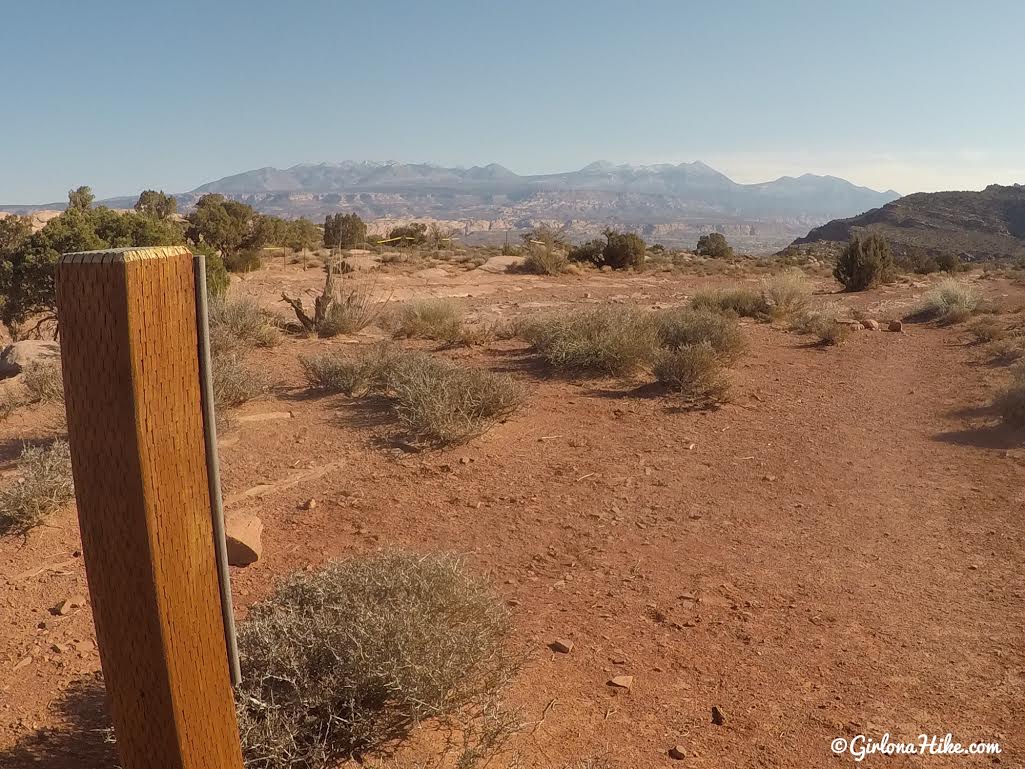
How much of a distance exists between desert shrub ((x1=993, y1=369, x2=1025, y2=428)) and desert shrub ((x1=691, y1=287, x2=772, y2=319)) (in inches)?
295

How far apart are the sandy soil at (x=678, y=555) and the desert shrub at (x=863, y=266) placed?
49.0 feet

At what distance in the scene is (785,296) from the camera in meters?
16.5

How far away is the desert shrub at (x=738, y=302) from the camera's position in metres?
15.8

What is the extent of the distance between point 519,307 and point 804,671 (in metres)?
13.3

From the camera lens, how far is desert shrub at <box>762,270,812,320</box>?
15891mm

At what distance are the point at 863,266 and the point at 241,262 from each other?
1887 cm

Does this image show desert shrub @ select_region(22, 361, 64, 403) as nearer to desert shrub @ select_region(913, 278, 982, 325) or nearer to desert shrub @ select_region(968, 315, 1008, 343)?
desert shrub @ select_region(968, 315, 1008, 343)

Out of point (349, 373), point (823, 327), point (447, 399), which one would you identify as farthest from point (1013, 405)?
point (349, 373)

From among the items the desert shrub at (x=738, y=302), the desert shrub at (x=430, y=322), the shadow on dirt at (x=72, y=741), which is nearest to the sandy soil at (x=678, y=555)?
the shadow on dirt at (x=72, y=741)

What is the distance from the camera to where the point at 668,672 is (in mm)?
3590

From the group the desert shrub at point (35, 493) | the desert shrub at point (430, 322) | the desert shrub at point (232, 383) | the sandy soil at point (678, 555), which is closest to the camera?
the sandy soil at point (678, 555)

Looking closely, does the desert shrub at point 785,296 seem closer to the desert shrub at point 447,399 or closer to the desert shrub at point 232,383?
the desert shrub at point 447,399

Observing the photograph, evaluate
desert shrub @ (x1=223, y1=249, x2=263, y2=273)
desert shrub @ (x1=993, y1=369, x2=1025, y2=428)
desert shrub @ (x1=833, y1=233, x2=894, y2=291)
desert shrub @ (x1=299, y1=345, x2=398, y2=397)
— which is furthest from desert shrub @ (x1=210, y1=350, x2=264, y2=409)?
desert shrub @ (x1=833, y1=233, x2=894, y2=291)

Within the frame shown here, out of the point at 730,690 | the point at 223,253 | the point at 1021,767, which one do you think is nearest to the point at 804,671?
the point at 730,690
